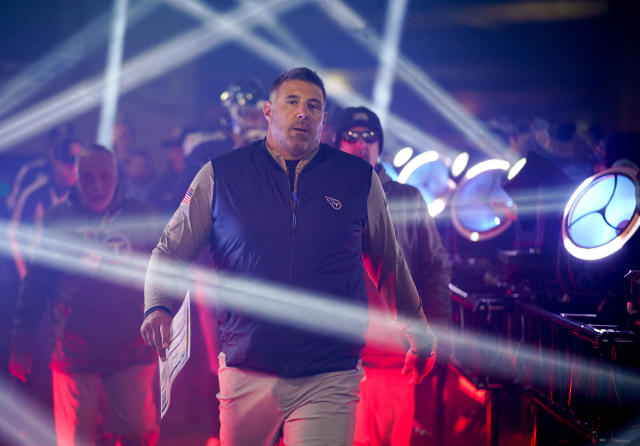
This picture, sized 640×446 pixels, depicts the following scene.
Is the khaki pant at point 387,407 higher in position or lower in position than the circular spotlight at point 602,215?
lower

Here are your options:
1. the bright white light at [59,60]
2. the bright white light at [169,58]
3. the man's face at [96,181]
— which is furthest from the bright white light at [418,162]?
the bright white light at [59,60]

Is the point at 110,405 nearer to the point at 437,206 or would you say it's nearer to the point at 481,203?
the point at 481,203

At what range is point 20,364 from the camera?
4.05 meters

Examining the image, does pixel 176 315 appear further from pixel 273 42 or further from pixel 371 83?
pixel 371 83

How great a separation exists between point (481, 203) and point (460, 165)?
22.4 inches

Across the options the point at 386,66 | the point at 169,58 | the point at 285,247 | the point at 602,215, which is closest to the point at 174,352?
the point at 285,247

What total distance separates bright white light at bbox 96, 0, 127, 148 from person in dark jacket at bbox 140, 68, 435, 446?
9933mm

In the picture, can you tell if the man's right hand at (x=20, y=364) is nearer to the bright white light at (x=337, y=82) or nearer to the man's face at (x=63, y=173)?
the man's face at (x=63, y=173)

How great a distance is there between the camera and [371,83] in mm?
14609

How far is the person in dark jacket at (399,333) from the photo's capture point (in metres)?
3.74

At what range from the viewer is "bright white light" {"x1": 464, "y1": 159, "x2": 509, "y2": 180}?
6.06 metres

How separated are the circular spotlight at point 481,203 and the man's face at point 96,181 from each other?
3.30m

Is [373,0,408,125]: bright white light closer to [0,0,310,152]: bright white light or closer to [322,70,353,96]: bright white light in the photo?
[322,70,353,96]: bright white light

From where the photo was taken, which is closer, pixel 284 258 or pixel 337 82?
pixel 284 258
